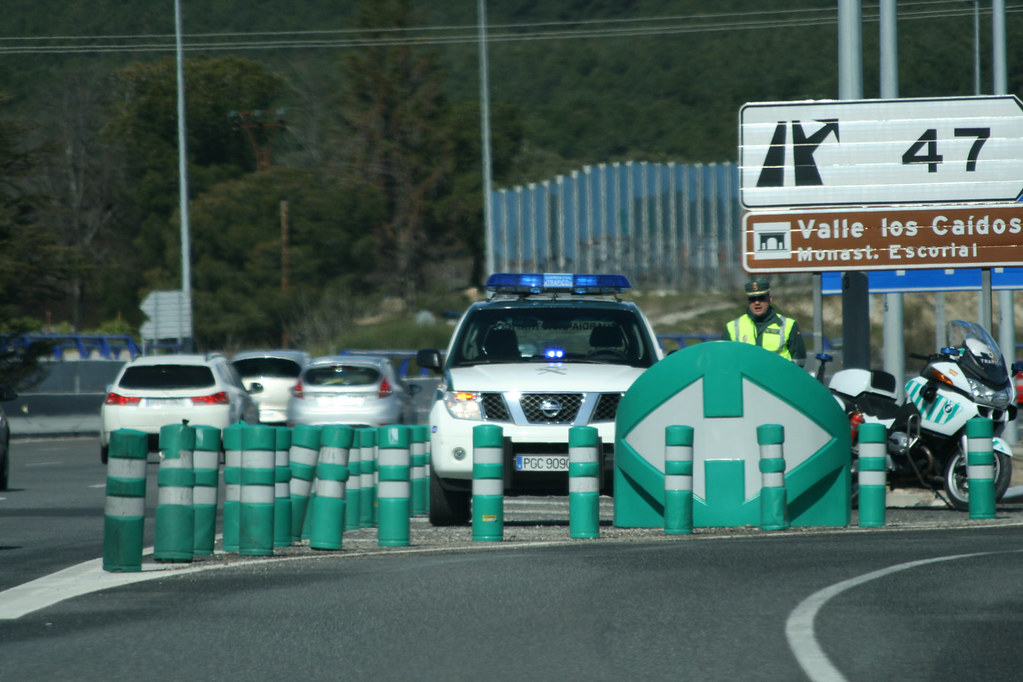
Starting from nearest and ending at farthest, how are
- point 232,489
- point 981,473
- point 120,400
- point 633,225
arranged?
point 232,489
point 981,473
point 120,400
point 633,225

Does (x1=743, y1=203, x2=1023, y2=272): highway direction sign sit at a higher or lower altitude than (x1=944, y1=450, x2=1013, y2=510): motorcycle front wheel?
higher

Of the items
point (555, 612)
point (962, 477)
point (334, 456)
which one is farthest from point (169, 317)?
point (555, 612)

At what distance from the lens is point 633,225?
57.2 meters

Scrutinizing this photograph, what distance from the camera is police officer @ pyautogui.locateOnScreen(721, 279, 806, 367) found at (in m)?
14.4

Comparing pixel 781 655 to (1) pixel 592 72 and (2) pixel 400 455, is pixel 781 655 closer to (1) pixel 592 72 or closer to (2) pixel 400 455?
(2) pixel 400 455

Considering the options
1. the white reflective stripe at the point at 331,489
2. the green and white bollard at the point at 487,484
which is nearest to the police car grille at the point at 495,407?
the green and white bollard at the point at 487,484

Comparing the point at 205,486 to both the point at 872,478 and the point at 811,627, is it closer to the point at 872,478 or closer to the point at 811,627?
the point at 811,627

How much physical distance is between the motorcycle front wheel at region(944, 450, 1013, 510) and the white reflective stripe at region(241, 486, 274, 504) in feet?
19.8

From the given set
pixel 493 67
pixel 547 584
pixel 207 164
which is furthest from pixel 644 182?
pixel 493 67

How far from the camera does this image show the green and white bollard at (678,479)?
1199cm

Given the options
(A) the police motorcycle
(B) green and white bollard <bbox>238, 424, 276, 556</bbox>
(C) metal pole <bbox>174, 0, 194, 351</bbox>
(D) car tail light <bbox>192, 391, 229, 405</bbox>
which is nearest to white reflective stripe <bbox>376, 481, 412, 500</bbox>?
(B) green and white bollard <bbox>238, 424, 276, 556</bbox>

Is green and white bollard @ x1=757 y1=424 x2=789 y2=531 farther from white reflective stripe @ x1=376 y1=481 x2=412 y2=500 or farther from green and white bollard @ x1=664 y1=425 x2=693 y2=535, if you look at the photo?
white reflective stripe @ x1=376 y1=481 x2=412 y2=500

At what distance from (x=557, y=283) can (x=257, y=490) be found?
5275 millimetres

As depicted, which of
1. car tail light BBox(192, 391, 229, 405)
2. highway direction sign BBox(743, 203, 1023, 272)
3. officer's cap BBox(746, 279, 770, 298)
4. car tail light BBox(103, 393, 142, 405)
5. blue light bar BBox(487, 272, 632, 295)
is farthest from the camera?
car tail light BBox(192, 391, 229, 405)
